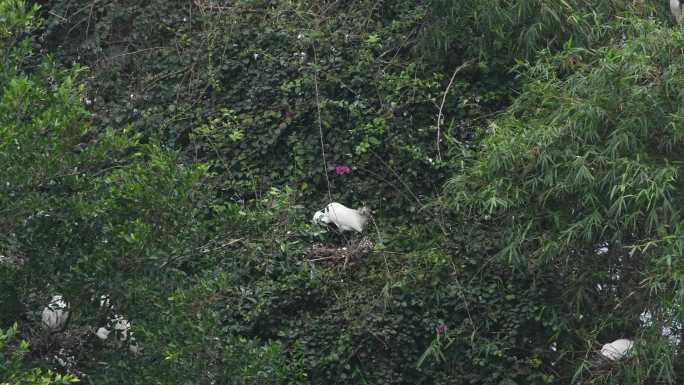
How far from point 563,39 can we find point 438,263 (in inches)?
49.1

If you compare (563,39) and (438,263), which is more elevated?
(563,39)

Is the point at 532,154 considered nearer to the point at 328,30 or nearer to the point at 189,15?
the point at 328,30

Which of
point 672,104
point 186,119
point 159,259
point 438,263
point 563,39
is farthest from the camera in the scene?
point 186,119

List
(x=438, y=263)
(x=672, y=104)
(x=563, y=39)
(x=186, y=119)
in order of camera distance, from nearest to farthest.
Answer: (x=672, y=104), (x=438, y=263), (x=563, y=39), (x=186, y=119)

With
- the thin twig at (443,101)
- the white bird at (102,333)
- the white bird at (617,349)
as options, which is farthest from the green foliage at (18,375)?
the thin twig at (443,101)

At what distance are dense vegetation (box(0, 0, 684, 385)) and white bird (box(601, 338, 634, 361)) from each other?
49 millimetres

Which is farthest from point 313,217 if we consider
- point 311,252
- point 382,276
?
point 382,276

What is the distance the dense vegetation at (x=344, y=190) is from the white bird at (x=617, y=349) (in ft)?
0.16

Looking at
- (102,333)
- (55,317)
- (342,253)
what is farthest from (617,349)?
(55,317)

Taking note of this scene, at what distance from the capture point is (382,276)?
459 cm

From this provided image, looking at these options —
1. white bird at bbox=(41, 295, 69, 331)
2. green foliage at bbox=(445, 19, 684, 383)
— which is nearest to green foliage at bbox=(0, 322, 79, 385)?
white bird at bbox=(41, 295, 69, 331)

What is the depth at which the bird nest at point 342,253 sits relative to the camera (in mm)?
4762

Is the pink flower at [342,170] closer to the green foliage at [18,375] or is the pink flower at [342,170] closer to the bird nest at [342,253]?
the bird nest at [342,253]

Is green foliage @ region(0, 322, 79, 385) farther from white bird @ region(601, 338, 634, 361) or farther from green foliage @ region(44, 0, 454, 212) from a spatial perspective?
green foliage @ region(44, 0, 454, 212)
